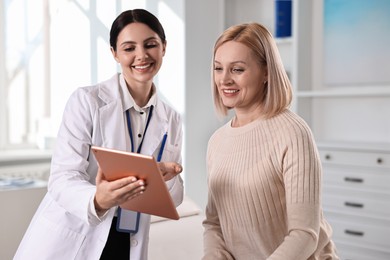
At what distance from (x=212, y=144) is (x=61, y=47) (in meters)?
2.58

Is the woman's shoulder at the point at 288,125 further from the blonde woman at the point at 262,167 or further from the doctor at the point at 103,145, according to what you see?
the doctor at the point at 103,145

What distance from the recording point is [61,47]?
3.72 m

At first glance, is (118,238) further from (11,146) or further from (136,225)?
(11,146)

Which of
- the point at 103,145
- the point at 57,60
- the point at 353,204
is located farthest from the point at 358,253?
the point at 57,60

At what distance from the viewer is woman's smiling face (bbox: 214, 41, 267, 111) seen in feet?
4.22

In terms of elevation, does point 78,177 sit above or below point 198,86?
below

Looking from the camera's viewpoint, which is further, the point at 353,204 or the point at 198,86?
the point at 198,86

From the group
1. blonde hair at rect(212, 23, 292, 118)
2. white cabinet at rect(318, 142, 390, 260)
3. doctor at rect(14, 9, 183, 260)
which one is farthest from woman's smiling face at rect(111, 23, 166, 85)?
white cabinet at rect(318, 142, 390, 260)

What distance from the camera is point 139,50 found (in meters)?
1.40

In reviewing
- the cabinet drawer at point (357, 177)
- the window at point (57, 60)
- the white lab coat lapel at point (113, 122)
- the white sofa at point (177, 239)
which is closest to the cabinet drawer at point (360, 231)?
the cabinet drawer at point (357, 177)

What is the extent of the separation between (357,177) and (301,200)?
6.11ft

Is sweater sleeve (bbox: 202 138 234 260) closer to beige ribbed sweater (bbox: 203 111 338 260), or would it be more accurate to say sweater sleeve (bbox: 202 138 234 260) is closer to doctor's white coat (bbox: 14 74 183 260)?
beige ribbed sweater (bbox: 203 111 338 260)

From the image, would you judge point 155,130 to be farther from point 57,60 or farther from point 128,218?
point 57,60

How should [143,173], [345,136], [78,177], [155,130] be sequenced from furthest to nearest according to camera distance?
[345,136], [155,130], [78,177], [143,173]
